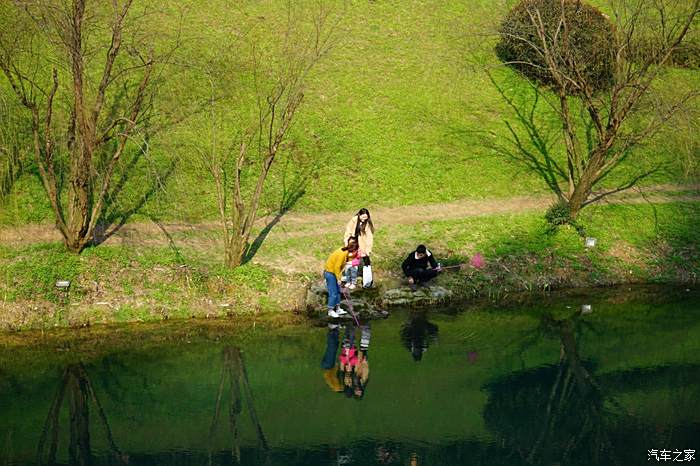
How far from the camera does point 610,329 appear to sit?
1914 cm

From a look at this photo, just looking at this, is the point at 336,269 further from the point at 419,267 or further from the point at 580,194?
the point at 580,194

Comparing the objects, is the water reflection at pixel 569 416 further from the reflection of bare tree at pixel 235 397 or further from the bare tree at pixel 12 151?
the bare tree at pixel 12 151

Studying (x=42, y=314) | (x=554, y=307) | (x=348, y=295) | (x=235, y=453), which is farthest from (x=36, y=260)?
(x=554, y=307)

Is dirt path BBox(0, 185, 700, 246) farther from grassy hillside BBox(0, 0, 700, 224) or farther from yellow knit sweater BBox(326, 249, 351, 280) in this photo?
yellow knit sweater BBox(326, 249, 351, 280)

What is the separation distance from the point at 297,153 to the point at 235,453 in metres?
14.9

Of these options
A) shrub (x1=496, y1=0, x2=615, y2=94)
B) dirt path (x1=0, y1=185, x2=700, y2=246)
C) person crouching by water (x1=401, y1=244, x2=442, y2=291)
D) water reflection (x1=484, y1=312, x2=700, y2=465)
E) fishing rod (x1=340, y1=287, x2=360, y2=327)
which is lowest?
water reflection (x1=484, y1=312, x2=700, y2=465)

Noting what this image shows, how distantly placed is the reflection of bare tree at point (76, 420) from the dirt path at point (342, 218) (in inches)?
213

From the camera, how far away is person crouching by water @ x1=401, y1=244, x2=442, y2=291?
66.4ft

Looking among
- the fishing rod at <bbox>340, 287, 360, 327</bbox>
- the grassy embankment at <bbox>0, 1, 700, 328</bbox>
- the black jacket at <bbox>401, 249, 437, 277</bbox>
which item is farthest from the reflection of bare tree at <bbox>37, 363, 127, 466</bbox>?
the black jacket at <bbox>401, 249, 437, 277</bbox>

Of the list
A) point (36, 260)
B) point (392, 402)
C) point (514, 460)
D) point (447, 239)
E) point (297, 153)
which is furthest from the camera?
point (297, 153)

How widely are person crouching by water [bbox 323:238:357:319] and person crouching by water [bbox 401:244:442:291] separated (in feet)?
7.00

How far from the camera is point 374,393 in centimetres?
1519

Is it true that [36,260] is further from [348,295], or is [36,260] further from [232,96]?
[232,96]

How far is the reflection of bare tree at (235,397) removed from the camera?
13.4 m
